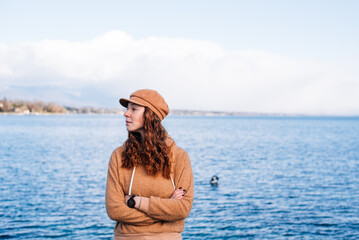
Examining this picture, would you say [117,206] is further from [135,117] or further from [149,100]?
[149,100]

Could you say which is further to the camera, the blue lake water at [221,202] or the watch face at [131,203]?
the blue lake water at [221,202]

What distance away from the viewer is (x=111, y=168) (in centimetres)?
317

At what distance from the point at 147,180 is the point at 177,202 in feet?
1.03

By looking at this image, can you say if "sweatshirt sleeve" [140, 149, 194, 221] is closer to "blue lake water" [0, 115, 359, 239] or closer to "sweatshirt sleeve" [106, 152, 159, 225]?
"sweatshirt sleeve" [106, 152, 159, 225]

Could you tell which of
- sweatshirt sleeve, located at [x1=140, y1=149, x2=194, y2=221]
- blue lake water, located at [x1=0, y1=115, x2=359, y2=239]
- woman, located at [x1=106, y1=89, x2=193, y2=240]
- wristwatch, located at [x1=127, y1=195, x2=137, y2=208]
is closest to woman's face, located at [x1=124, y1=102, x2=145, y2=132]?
woman, located at [x1=106, y1=89, x2=193, y2=240]

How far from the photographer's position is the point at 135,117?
10.5 ft

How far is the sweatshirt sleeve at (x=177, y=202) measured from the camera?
3051 mm

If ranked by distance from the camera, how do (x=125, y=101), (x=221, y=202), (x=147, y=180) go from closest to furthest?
(x=147, y=180), (x=125, y=101), (x=221, y=202)

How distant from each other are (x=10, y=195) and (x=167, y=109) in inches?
882

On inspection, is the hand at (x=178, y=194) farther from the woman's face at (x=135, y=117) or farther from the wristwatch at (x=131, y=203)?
the woman's face at (x=135, y=117)

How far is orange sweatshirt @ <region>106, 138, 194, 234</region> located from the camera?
307 cm

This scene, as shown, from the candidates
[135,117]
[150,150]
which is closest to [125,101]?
[135,117]

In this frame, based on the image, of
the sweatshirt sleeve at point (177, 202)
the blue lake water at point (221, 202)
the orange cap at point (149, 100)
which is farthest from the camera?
the blue lake water at point (221, 202)

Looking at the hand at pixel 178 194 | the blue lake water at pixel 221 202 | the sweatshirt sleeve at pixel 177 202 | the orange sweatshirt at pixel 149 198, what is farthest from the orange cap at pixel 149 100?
the blue lake water at pixel 221 202
